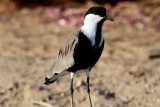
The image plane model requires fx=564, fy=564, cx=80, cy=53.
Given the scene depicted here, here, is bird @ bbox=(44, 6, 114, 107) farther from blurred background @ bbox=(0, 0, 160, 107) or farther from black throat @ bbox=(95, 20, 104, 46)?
blurred background @ bbox=(0, 0, 160, 107)

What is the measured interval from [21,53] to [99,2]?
376 centimetres

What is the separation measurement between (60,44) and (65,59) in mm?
4472

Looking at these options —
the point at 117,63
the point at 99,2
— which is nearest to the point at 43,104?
the point at 117,63

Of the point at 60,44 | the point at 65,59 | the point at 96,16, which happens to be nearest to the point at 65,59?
the point at 65,59

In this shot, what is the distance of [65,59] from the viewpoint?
6086 millimetres

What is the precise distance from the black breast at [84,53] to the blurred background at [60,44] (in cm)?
100

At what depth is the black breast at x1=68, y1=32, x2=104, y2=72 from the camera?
5844 mm

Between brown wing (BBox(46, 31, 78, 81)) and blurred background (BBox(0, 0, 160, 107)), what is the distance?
62 cm

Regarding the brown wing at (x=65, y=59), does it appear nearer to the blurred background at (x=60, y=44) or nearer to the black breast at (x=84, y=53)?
the black breast at (x=84, y=53)

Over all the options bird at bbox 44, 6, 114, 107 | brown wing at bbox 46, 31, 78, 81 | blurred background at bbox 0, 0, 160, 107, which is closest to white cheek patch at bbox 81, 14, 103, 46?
bird at bbox 44, 6, 114, 107

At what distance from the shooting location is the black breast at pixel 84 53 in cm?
584

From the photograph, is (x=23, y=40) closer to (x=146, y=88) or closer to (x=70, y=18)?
(x=70, y=18)

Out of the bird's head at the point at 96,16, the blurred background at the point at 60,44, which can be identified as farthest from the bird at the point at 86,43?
the blurred background at the point at 60,44

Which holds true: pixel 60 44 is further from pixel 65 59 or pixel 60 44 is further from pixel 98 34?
pixel 98 34
